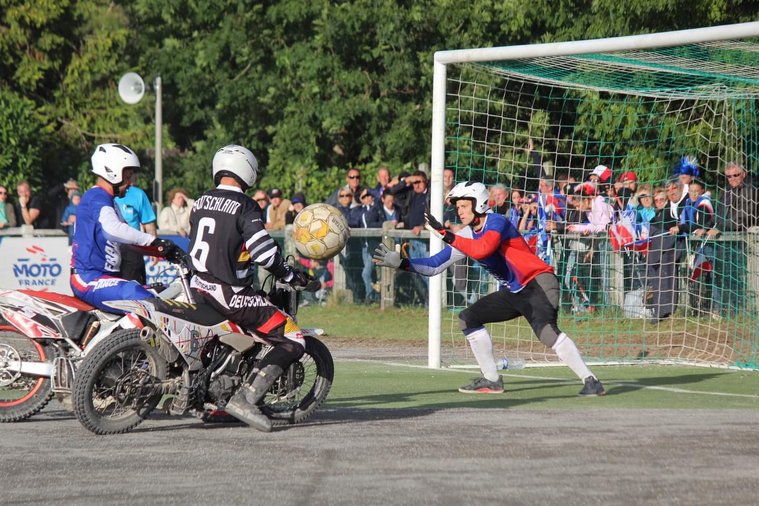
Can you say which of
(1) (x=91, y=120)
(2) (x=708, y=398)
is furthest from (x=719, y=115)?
(1) (x=91, y=120)

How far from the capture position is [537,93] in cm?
1683

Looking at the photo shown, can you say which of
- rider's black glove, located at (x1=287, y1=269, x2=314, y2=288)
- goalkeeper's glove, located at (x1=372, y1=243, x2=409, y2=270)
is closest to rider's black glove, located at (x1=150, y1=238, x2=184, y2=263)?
rider's black glove, located at (x1=287, y1=269, x2=314, y2=288)

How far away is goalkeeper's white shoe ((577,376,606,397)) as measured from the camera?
11664 millimetres

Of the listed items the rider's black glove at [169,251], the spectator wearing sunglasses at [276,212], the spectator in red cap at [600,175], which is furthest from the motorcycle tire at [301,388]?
the spectator wearing sunglasses at [276,212]

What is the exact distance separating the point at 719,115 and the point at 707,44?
12.2 feet

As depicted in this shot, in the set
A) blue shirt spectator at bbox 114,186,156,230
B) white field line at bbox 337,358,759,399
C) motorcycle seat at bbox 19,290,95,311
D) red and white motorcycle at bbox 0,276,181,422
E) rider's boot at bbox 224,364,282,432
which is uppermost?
blue shirt spectator at bbox 114,186,156,230

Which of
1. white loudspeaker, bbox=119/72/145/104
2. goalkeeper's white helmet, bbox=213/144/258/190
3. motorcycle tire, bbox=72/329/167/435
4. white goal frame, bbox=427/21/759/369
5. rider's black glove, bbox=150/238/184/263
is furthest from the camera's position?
white loudspeaker, bbox=119/72/145/104

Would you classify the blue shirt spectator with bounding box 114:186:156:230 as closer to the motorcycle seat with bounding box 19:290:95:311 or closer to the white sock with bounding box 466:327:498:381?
the white sock with bounding box 466:327:498:381

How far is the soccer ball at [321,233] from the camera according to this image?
437 inches

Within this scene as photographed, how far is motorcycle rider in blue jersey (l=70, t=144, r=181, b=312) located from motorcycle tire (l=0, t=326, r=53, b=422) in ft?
1.61

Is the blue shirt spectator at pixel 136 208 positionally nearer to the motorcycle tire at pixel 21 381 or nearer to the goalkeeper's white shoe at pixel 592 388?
the motorcycle tire at pixel 21 381

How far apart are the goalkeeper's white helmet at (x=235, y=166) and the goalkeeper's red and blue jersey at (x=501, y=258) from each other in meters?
2.36

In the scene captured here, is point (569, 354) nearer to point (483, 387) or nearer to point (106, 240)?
point (483, 387)

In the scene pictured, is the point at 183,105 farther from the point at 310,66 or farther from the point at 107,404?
the point at 107,404
